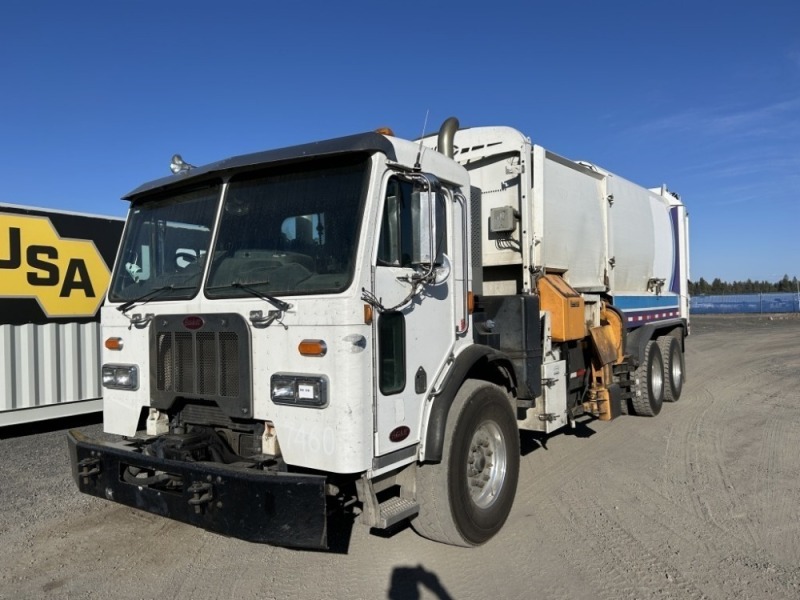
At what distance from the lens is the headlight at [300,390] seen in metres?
3.31

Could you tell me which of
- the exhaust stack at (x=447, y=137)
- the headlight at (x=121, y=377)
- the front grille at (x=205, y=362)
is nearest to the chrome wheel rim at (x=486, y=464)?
the front grille at (x=205, y=362)

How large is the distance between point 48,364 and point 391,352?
5.98 m

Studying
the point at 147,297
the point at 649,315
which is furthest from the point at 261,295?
the point at 649,315

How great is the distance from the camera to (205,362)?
3.75m

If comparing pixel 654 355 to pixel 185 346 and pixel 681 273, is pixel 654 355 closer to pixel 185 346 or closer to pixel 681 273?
pixel 681 273

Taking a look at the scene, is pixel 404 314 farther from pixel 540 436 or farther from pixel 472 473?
pixel 540 436

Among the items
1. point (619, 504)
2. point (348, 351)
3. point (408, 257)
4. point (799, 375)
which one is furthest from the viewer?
point (799, 375)

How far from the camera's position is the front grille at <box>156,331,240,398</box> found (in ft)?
12.0

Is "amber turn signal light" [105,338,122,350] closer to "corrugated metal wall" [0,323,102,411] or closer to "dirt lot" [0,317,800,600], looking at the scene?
"dirt lot" [0,317,800,600]

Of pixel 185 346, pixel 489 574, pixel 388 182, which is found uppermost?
pixel 388 182

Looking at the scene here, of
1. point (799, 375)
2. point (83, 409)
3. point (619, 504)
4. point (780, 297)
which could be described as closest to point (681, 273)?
point (799, 375)

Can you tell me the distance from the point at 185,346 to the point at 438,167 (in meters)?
2.06

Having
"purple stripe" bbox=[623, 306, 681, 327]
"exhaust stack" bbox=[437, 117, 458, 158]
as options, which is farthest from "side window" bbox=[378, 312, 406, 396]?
"purple stripe" bbox=[623, 306, 681, 327]

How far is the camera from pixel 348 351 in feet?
10.7
